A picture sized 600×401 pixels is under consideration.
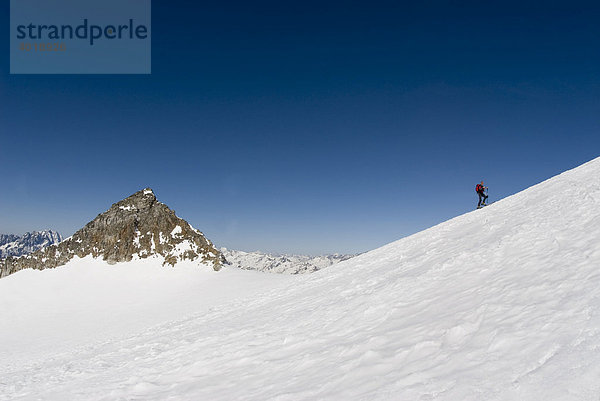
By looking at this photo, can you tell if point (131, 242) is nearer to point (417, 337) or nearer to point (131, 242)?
point (131, 242)

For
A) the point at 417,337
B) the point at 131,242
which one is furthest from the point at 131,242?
the point at 417,337

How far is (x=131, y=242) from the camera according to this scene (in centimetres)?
4459

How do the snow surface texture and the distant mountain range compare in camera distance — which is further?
the distant mountain range

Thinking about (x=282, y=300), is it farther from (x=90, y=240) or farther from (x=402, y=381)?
(x=90, y=240)

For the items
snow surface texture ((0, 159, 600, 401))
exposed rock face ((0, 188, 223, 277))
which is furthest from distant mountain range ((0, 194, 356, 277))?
snow surface texture ((0, 159, 600, 401))

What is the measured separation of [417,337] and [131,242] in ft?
157

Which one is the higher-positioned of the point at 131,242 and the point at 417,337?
the point at 131,242

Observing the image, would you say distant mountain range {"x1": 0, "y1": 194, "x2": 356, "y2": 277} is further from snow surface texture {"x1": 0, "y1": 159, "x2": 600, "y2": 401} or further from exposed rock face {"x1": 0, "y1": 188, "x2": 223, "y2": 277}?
snow surface texture {"x1": 0, "y1": 159, "x2": 600, "y2": 401}

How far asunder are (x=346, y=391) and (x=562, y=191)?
50.0 feet

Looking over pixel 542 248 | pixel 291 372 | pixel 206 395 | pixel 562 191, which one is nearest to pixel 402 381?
pixel 291 372

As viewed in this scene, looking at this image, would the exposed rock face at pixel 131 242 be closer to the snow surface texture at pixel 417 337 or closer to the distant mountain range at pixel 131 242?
the distant mountain range at pixel 131 242

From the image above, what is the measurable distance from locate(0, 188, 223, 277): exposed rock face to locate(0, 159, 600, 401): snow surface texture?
3154cm

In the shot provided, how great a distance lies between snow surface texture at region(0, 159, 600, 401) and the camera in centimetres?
416

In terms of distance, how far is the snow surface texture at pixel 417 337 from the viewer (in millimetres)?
4164
